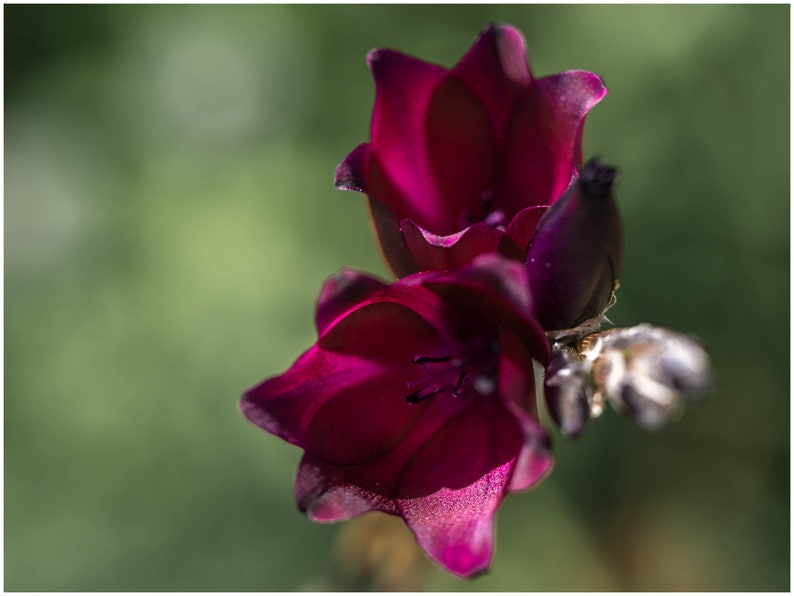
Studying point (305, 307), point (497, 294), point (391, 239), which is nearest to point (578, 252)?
point (497, 294)

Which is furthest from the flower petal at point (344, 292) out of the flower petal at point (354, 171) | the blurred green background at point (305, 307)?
the blurred green background at point (305, 307)

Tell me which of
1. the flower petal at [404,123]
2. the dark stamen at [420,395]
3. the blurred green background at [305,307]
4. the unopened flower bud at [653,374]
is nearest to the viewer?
the unopened flower bud at [653,374]

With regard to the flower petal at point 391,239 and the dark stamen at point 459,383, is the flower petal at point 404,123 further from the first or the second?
the dark stamen at point 459,383

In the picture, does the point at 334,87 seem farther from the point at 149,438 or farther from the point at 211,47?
the point at 149,438

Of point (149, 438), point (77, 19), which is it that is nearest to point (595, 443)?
point (149, 438)

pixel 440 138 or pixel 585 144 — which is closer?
pixel 440 138

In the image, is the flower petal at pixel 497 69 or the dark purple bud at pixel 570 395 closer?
the dark purple bud at pixel 570 395

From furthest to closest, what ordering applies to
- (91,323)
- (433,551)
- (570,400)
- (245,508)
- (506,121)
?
(91,323), (245,508), (506,121), (433,551), (570,400)
